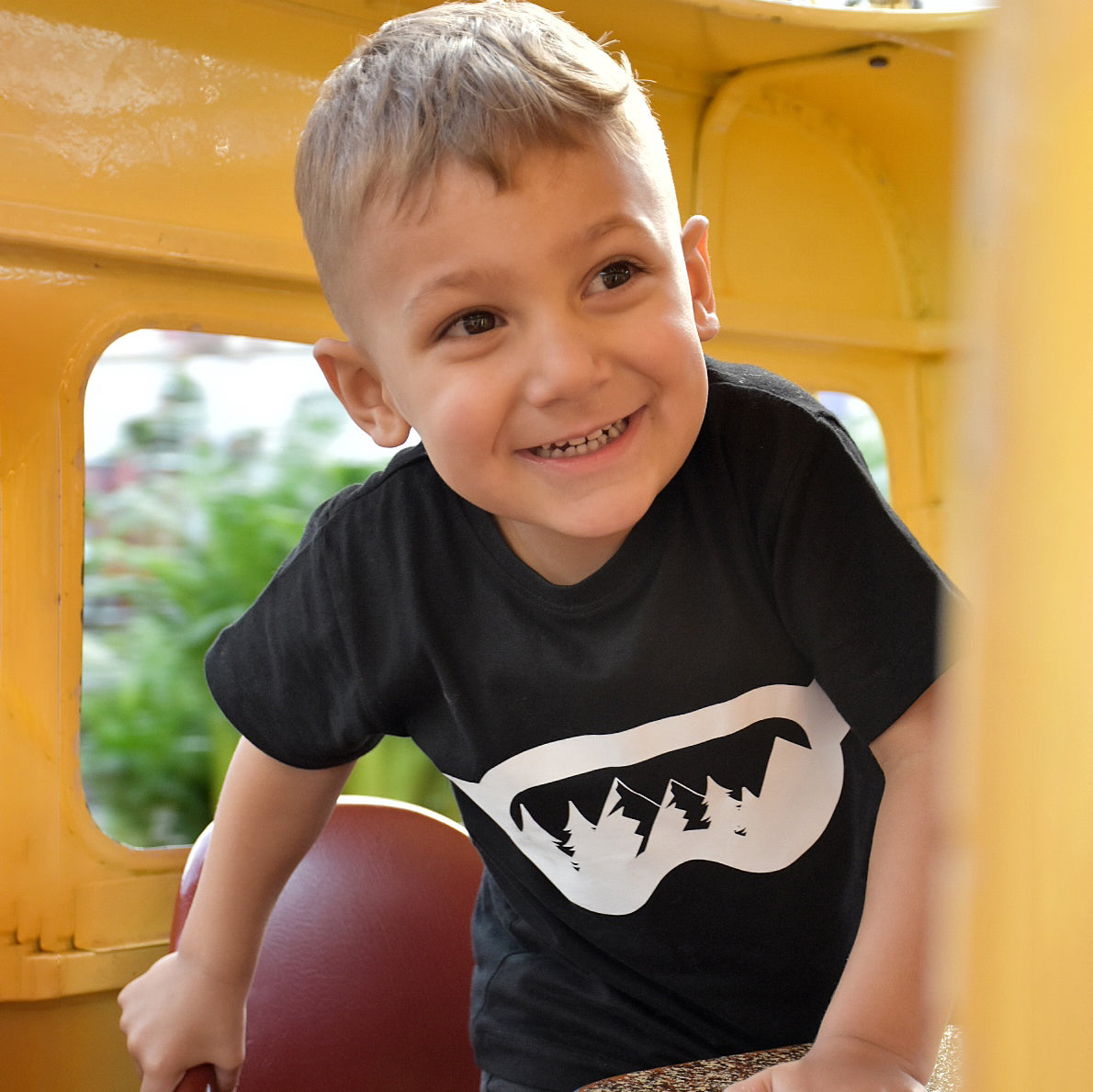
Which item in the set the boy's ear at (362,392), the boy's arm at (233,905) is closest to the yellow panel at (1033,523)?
the boy's ear at (362,392)

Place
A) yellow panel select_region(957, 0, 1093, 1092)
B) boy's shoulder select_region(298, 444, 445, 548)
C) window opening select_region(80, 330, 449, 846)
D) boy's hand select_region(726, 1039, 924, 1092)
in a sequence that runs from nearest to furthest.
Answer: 1. yellow panel select_region(957, 0, 1093, 1092)
2. boy's hand select_region(726, 1039, 924, 1092)
3. boy's shoulder select_region(298, 444, 445, 548)
4. window opening select_region(80, 330, 449, 846)

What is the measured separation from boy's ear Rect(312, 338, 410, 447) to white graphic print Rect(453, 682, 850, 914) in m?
0.37

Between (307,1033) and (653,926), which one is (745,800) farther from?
(307,1033)

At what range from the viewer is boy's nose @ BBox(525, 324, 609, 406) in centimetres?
105

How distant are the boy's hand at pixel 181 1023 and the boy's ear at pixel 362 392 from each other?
0.65m

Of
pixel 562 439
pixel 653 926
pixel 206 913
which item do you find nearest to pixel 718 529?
pixel 562 439

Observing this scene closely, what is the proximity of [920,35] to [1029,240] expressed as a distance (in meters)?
2.09

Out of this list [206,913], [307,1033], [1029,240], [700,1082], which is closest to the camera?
[1029,240]

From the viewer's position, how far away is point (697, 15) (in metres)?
2.02

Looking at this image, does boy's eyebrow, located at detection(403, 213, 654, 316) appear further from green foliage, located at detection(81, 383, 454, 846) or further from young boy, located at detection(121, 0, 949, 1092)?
green foliage, located at detection(81, 383, 454, 846)

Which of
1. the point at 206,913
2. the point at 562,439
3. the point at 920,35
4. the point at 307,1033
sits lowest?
the point at 307,1033

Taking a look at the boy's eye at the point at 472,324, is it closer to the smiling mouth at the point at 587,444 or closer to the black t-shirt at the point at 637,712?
the smiling mouth at the point at 587,444

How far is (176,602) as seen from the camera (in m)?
2.94

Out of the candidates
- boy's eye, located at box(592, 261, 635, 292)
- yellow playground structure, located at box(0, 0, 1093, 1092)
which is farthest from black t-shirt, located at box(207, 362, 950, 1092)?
yellow playground structure, located at box(0, 0, 1093, 1092)
